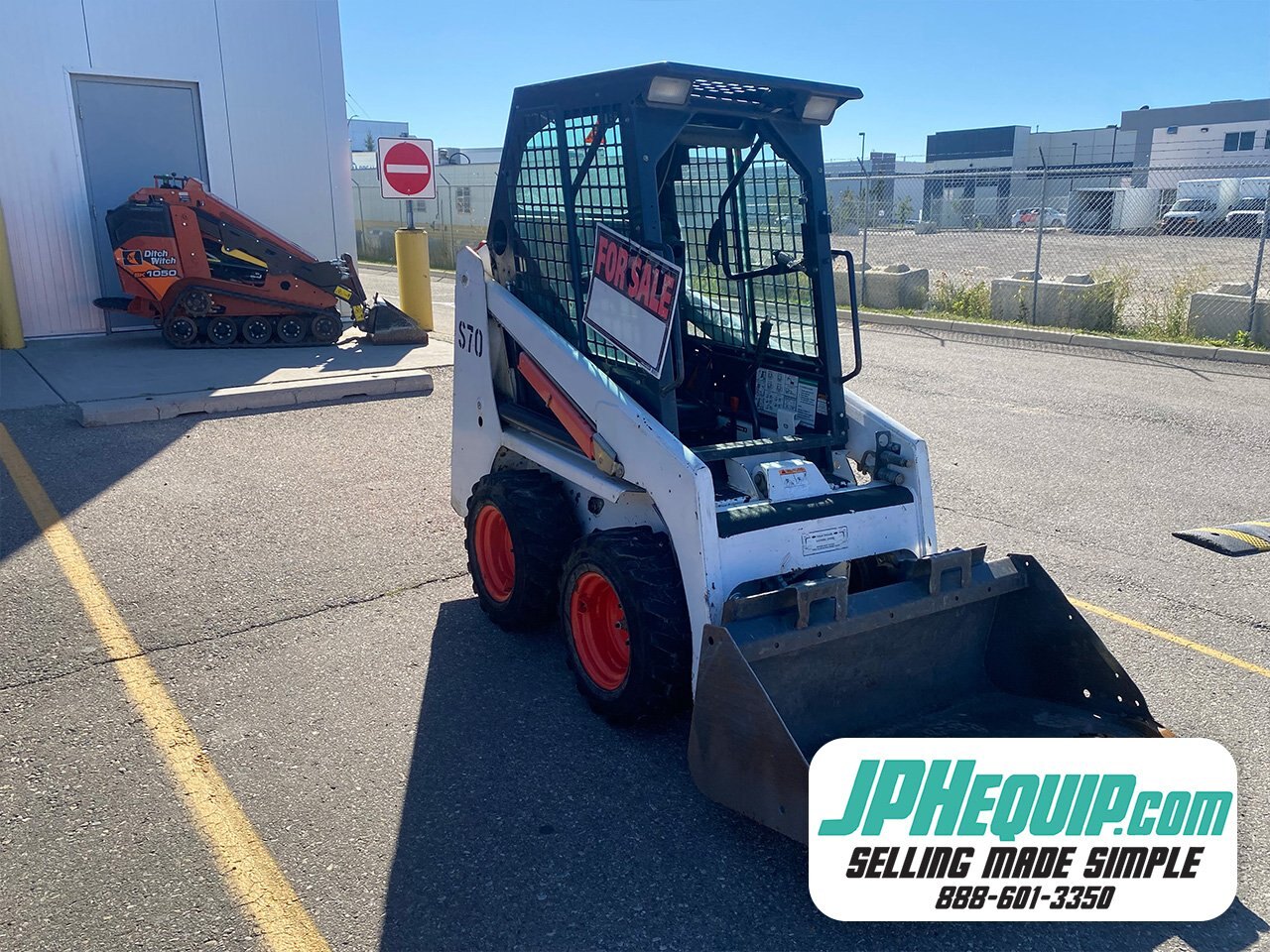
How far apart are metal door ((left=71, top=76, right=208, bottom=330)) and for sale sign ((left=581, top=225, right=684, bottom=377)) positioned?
10.5 m

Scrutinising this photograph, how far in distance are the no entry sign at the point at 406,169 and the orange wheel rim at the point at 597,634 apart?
9.64 meters

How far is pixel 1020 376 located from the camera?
36.5ft

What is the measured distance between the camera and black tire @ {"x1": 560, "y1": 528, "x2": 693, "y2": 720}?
3633 mm

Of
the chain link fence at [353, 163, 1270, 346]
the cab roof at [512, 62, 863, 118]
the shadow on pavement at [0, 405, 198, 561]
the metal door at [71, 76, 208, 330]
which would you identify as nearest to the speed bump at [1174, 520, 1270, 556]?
the chain link fence at [353, 163, 1270, 346]

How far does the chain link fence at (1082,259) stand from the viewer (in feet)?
44.1

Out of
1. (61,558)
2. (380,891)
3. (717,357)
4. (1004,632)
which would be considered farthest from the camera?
(61,558)

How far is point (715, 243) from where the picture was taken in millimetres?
4797

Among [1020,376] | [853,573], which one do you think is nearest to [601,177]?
[853,573]

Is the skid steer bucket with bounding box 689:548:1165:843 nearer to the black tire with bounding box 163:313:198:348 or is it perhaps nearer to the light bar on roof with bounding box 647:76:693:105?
the light bar on roof with bounding box 647:76:693:105

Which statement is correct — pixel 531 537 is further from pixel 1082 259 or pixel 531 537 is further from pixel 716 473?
pixel 1082 259

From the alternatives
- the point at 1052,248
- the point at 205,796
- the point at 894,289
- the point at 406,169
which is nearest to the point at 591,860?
the point at 205,796

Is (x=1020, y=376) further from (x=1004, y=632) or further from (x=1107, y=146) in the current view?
(x=1107, y=146)

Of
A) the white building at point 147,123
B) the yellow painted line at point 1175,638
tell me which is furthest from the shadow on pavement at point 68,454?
the yellow painted line at point 1175,638

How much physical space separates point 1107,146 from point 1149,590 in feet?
214
